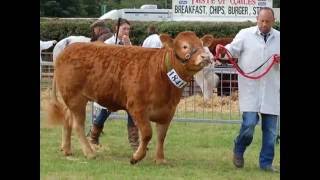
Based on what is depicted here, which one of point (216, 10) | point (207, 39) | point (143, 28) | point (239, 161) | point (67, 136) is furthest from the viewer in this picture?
point (216, 10)

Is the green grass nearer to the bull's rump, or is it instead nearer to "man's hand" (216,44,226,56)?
the bull's rump

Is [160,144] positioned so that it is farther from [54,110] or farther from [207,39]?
[54,110]

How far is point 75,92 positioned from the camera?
31.5 feet

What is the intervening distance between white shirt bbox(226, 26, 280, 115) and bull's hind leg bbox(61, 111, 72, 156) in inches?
91.1

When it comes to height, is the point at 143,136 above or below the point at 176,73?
below

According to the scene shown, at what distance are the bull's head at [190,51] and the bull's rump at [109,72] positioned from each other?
0.30 meters

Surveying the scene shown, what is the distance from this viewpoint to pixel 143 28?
23.1 m

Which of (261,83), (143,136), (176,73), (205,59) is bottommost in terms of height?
(143,136)

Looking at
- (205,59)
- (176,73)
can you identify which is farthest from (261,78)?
(176,73)

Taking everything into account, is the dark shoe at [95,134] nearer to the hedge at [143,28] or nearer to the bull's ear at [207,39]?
the bull's ear at [207,39]

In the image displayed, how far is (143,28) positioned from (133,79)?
14.1 meters
